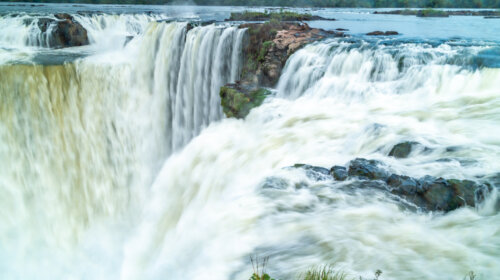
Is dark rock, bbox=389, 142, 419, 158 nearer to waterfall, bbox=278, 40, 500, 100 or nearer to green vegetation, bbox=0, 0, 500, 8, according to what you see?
waterfall, bbox=278, 40, 500, 100

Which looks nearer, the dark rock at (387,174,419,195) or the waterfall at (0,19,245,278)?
the dark rock at (387,174,419,195)

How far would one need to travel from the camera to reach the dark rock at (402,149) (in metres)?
5.68

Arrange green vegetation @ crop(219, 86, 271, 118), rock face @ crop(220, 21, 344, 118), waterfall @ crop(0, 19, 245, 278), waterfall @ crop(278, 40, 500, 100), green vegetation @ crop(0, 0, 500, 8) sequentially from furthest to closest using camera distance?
green vegetation @ crop(0, 0, 500, 8)
waterfall @ crop(0, 19, 245, 278)
rock face @ crop(220, 21, 344, 118)
green vegetation @ crop(219, 86, 271, 118)
waterfall @ crop(278, 40, 500, 100)

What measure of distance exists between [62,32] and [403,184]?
18.4 meters

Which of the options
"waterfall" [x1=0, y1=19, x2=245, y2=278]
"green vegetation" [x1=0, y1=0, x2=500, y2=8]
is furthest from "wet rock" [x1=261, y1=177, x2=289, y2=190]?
"green vegetation" [x1=0, y1=0, x2=500, y2=8]

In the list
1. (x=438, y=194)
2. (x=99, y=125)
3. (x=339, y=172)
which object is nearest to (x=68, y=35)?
(x=99, y=125)

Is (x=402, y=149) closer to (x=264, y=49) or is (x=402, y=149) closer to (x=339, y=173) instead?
(x=339, y=173)

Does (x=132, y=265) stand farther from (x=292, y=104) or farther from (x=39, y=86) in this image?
(x=39, y=86)

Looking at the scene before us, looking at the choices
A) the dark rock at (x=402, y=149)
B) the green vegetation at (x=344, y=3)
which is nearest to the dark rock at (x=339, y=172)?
the dark rock at (x=402, y=149)

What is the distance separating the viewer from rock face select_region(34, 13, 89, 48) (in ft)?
57.2

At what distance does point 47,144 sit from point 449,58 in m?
11.0

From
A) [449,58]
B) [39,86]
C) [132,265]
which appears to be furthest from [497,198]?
[39,86]

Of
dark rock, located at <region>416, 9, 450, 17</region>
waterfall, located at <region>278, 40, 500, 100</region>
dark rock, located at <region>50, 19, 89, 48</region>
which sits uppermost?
dark rock, located at <region>416, 9, 450, 17</region>

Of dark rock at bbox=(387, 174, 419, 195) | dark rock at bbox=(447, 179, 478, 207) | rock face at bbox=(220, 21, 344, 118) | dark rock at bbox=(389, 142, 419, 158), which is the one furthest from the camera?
rock face at bbox=(220, 21, 344, 118)
